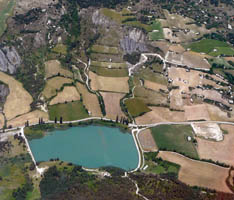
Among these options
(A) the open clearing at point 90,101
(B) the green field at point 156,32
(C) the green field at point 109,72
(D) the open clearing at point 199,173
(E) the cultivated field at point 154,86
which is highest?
(B) the green field at point 156,32

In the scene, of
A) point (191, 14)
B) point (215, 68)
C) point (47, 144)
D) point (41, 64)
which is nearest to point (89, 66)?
point (41, 64)

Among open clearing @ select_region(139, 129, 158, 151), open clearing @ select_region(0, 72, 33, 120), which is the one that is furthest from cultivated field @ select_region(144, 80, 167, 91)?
open clearing @ select_region(0, 72, 33, 120)

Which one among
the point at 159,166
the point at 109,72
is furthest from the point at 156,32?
the point at 159,166

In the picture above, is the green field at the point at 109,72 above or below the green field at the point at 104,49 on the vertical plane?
below

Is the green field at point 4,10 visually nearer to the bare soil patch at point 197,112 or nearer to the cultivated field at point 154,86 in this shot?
the cultivated field at point 154,86

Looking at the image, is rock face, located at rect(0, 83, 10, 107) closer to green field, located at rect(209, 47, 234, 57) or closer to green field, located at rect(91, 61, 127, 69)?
green field, located at rect(91, 61, 127, 69)

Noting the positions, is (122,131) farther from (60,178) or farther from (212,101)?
(212,101)

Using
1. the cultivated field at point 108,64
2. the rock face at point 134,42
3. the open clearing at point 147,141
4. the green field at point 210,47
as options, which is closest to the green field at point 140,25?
the rock face at point 134,42
